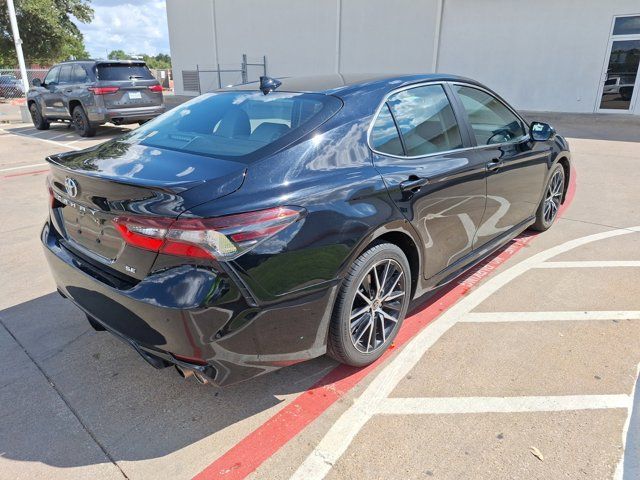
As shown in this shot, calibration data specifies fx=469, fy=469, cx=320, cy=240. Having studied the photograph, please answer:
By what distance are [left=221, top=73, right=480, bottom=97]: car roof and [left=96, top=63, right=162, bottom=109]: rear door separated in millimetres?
9840

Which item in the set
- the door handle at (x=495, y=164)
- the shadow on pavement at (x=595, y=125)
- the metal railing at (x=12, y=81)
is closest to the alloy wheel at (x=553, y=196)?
the door handle at (x=495, y=164)

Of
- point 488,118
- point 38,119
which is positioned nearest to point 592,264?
point 488,118

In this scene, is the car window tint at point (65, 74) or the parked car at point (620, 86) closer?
the car window tint at point (65, 74)

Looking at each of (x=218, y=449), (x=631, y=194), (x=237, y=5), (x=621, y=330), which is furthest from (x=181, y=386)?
(x=237, y=5)

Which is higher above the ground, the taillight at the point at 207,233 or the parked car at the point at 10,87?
the taillight at the point at 207,233

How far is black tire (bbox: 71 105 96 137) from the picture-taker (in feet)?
40.8

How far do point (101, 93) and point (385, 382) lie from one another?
11590mm

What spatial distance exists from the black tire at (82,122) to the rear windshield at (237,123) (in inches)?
420

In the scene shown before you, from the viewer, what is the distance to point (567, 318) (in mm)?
3396

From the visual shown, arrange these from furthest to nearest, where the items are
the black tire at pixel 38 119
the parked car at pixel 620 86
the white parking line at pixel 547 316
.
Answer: the parked car at pixel 620 86 → the black tire at pixel 38 119 → the white parking line at pixel 547 316

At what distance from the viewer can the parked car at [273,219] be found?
2045 millimetres

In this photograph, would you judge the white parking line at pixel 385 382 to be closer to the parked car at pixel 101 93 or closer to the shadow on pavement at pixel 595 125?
the shadow on pavement at pixel 595 125

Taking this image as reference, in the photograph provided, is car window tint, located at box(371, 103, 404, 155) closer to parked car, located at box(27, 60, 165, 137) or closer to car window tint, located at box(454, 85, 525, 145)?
car window tint, located at box(454, 85, 525, 145)

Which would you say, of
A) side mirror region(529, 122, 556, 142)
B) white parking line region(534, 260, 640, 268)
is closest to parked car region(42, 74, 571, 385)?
side mirror region(529, 122, 556, 142)
